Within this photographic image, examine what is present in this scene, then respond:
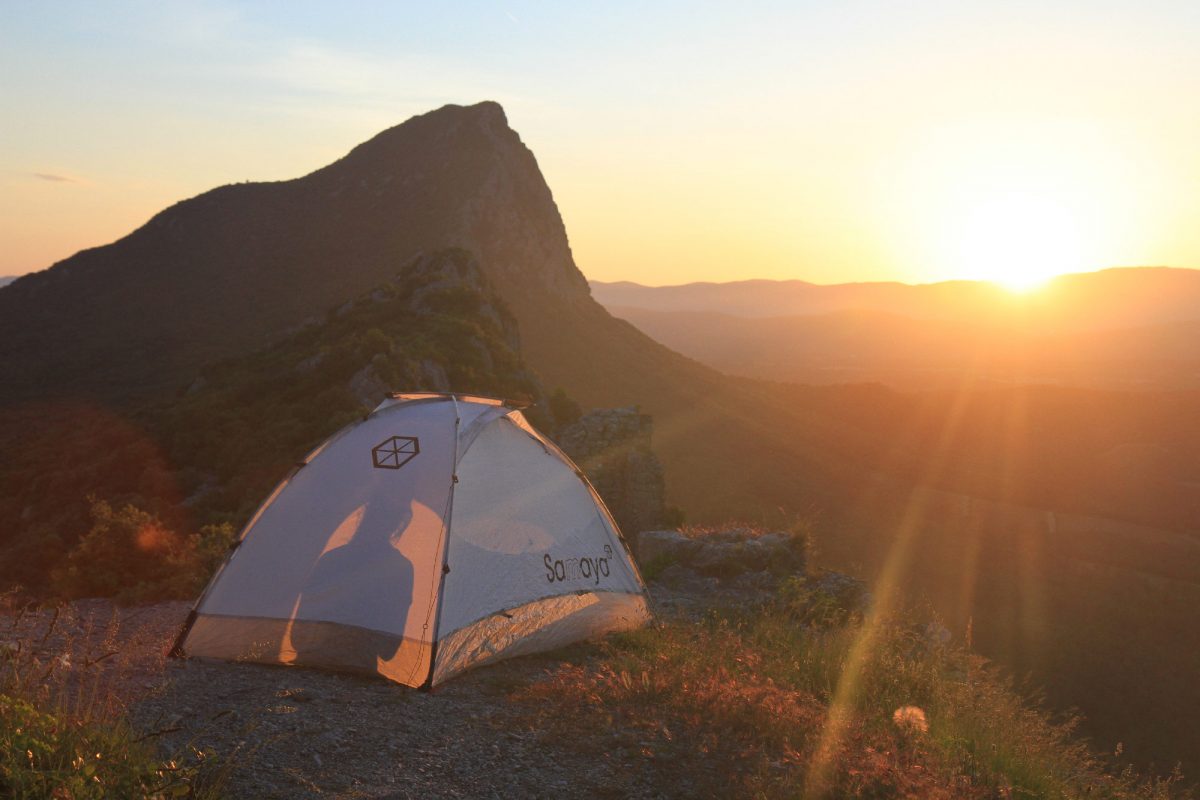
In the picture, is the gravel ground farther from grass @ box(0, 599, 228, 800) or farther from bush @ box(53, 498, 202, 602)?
bush @ box(53, 498, 202, 602)

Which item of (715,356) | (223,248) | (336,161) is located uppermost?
(336,161)

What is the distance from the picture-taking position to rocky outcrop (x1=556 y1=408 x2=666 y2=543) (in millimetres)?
21859

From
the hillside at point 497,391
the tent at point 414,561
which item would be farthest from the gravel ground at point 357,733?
the hillside at point 497,391

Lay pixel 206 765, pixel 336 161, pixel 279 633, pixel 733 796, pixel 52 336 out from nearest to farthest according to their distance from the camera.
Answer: pixel 206 765, pixel 733 796, pixel 279 633, pixel 52 336, pixel 336 161

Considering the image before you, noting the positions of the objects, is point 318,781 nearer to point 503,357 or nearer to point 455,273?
point 503,357

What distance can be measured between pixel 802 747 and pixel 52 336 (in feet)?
234

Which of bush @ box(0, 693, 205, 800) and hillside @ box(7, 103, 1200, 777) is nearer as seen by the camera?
bush @ box(0, 693, 205, 800)

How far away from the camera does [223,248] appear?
79625 mm

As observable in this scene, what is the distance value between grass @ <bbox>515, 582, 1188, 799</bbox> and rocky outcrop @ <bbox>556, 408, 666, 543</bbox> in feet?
38.5

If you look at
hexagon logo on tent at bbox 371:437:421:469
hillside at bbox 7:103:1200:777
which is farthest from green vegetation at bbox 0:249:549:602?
hexagon logo on tent at bbox 371:437:421:469

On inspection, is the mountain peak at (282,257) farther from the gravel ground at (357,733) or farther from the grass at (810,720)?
the grass at (810,720)

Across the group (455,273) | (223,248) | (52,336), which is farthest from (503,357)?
(223,248)

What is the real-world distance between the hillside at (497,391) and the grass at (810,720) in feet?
30.6

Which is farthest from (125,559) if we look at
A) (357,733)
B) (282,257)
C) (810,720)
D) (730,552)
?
(282,257)
